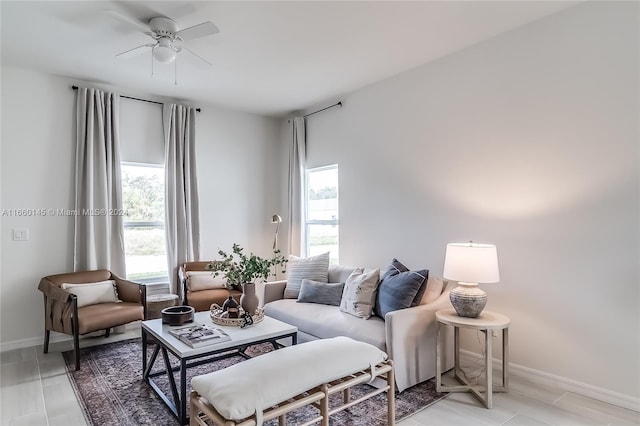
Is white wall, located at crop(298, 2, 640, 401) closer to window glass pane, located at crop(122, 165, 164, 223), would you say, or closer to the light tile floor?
the light tile floor

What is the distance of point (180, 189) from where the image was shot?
182 inches

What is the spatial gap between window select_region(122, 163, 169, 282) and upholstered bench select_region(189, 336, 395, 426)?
3.08 meters

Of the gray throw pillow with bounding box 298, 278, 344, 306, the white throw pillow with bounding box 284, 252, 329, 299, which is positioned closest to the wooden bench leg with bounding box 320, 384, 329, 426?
the gray throw pillow with bounding box 298, 278, 344, 306

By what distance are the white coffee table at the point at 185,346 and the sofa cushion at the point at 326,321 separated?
38 centimetres

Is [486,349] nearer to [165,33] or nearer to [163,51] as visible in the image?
[163,51]

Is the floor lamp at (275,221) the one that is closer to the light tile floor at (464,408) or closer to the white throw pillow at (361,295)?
the white throw pillow at (361,295)

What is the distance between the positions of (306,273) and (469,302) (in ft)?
5.91


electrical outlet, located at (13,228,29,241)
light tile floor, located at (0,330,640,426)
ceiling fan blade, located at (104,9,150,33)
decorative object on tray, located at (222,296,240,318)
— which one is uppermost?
ceiling fan blade, located at (104,9,150,33)

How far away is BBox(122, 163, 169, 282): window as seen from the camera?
4.40 metres

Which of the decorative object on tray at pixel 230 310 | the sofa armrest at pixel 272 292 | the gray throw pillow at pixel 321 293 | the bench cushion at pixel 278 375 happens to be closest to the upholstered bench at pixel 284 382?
the bench cushion at pixel 278 375

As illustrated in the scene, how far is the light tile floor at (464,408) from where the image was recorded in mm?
2254

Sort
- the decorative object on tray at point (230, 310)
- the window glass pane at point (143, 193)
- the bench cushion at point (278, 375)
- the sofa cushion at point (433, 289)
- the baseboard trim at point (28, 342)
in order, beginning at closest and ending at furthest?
the bench cushion at point (278, 375), the decorative object on tray at point (230, 310), the sofa cushion at point (433, 289), the baseboard trim at point (28, 342), the window glass pane at point (143, 193)

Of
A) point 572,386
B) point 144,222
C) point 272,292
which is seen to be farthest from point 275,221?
point 572,386

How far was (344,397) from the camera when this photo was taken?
2404 millimetres
